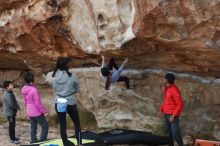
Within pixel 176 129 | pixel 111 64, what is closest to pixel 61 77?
pixel 111 64

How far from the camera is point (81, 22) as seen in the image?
9141mm

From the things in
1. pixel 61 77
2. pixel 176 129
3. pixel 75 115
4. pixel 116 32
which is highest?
pixel 116 32

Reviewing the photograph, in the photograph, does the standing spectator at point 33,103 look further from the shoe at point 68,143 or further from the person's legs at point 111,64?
the person's legs at point 111,64

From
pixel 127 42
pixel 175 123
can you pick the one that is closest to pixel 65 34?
pixel 127 42

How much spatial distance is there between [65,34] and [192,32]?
3.06 metres

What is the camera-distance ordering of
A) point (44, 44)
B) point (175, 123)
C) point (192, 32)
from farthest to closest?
point (44, 44)
point (175, 123)
point (192, 32)

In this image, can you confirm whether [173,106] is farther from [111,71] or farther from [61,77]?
[61,77]

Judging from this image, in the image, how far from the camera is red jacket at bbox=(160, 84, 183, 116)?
7.71m

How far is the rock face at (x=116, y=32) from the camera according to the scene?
7.11 m

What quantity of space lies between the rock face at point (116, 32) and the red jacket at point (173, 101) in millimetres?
691

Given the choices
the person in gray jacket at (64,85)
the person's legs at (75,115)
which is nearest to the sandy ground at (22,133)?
the person's legs at (75,115)

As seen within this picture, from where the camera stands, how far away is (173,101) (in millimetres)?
7812

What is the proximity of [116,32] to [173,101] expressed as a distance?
5.63ft

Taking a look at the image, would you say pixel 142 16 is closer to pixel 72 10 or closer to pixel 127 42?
pixel 127 42
